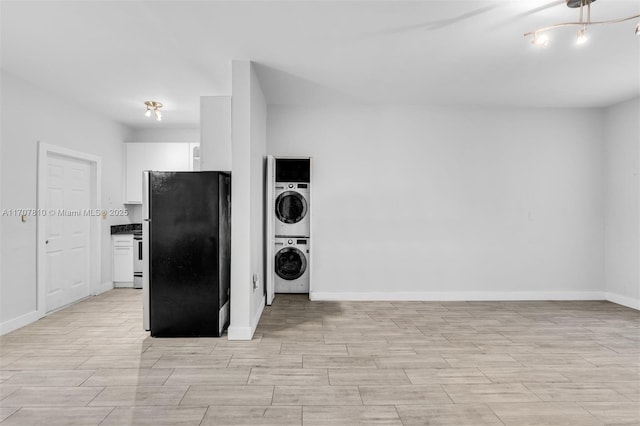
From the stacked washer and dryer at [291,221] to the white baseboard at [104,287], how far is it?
266cm

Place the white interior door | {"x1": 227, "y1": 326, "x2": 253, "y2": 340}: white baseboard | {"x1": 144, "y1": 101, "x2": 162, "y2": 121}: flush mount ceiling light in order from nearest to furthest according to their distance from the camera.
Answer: {"x1": 227, "y1": 326, "x2": 253, "y2": 340}: white baseboard
the white interior door
{"x1": 144, "y1": 101, "x2": 162, "y2": 121}: flush mount ceiling light

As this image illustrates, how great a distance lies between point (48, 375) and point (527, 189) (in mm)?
5805

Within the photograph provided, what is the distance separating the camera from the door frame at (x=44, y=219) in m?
4.23

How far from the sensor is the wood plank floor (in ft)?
7.54

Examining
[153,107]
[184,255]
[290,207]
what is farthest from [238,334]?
[153,107]

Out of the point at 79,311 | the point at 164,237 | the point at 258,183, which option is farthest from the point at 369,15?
the point at 79,311

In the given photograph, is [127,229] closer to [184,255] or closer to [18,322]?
[18,322]

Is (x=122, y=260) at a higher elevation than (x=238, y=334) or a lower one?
higher

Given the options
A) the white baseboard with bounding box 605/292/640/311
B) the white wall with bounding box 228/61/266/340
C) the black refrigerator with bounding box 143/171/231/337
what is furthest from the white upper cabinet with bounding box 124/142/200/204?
the white baseboard with bounding box 605/292/640/311

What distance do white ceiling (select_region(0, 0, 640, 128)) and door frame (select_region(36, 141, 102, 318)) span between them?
744 mm

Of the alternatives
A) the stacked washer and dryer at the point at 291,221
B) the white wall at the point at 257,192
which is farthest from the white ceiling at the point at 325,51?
the stacked washer and dryer at the point at 291,221

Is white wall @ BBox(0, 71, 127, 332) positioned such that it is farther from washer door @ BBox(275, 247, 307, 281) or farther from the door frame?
washer door @ BBox(275, 247, 307, 281)

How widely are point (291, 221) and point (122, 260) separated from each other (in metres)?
2.89

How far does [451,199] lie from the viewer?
5.25 m
